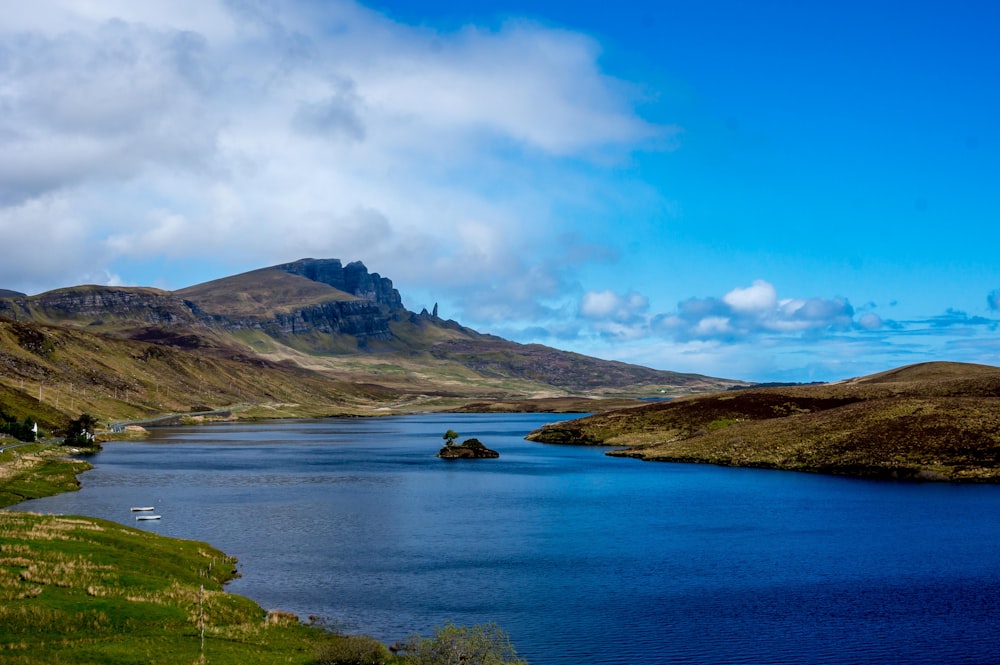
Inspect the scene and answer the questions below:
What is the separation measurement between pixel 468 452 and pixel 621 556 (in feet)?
341

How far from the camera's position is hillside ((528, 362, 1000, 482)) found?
124 m

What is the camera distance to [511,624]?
48.3 metres

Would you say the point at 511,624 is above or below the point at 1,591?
below

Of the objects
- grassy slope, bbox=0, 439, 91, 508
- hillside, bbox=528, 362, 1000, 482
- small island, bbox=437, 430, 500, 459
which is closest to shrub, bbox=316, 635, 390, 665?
grassy slope, bbox=0, 439, 91, 508

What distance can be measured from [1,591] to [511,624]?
89.0 feet

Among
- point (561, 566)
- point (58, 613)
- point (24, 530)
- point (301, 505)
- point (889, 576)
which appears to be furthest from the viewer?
point (301, 505)

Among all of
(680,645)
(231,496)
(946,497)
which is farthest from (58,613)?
(946,497)

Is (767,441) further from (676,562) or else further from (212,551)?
(212,551)

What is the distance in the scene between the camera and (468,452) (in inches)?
6718

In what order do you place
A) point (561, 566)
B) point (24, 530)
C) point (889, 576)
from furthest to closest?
point (561, 566), point (889, 576), point (24, 530)

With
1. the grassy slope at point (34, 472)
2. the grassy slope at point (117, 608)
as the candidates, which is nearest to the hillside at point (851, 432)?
the grassy slope at point (34, 472)

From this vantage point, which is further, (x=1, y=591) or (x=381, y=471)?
(x=381, y=471)

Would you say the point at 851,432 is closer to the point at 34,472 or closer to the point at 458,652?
the point at 458,652

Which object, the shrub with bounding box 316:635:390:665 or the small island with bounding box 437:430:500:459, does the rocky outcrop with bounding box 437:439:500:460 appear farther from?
the shrub with bounding box 316:635:390:665
